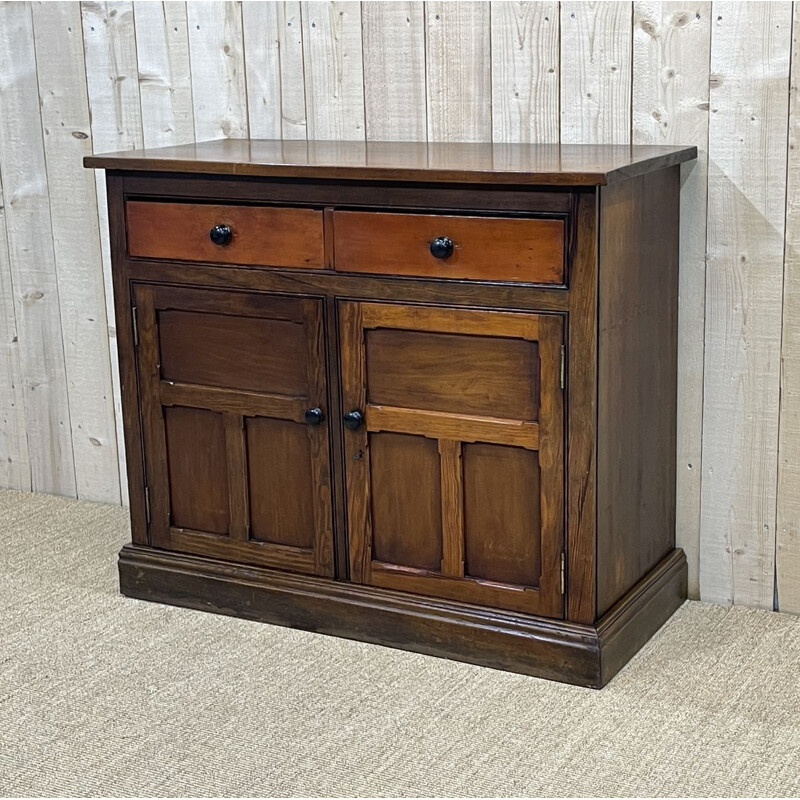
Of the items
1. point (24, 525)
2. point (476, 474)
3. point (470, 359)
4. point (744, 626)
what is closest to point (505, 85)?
point (470, 359)

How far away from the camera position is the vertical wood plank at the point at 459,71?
2.73m

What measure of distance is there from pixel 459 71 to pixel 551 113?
229 mm

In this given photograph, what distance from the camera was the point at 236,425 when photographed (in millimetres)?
2695

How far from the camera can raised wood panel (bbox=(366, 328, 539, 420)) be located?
7.77ft

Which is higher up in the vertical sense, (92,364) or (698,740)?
(92,364)

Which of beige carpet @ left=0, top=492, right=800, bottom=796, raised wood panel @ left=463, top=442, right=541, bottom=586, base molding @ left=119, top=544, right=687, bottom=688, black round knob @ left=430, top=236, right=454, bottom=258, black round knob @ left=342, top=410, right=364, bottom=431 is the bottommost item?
Result: beige carpet @ left=0, top=492, right=800, bottom=796

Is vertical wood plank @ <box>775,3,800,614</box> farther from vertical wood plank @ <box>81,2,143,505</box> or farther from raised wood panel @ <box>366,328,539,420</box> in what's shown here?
vertical wood plank @ <box>81,2,143,505</box>

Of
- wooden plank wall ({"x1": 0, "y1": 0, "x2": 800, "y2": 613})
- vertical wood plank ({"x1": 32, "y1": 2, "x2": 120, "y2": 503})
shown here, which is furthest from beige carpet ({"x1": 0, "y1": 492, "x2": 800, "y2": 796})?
vertical wood plank ({"x1": 32, "y1": 2, "x2": 120, "y2": 503})

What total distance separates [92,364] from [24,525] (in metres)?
0.46

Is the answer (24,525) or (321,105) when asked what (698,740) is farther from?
(24,525)

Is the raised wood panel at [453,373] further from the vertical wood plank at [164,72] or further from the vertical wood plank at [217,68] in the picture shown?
the vertical wood plank at [164,72]

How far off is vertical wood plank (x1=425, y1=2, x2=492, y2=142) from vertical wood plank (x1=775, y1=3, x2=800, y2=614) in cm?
64

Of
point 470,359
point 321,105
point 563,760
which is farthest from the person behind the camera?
point 321,105

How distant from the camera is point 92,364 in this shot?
3.44 m
